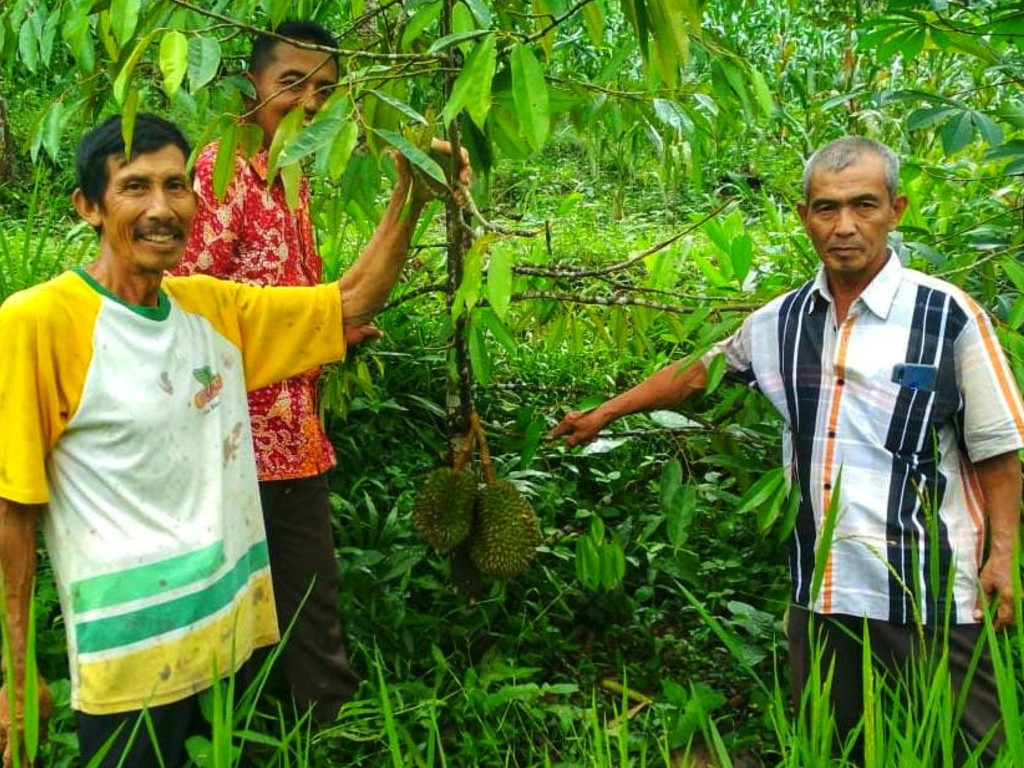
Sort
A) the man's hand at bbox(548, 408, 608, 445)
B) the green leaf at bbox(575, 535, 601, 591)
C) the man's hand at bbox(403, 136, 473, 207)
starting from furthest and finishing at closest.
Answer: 1. the green leaf at bbox(575, 535, 601, 591)
2. the man's hand at bbox(548, 408, 608, 445)
3. the man's hand at bbox(403, 136, 473, 207)

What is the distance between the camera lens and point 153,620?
143 cm

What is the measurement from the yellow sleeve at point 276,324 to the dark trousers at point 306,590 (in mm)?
434

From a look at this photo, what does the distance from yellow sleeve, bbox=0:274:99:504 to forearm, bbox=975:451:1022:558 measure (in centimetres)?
134

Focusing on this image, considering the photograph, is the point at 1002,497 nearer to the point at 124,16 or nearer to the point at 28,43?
the point at 124,16

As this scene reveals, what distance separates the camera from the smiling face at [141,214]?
1.46 metres

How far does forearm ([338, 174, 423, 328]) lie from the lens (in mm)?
1718

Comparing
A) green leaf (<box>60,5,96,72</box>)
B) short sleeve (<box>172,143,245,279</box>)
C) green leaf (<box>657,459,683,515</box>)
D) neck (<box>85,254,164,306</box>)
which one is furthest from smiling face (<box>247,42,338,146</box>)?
green leaf (<box>657,459,683,515</box>)

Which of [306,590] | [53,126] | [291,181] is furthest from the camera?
[306,590]

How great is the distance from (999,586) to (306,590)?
4.21 feet

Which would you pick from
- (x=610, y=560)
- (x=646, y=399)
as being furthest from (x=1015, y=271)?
(x=610, y=560)

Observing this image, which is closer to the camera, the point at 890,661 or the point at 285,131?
the point at 285,131

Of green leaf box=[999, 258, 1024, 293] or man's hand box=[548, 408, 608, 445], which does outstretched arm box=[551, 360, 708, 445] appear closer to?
man's hand box=[548, 408, 608, 445]

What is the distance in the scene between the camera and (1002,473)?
1.67 metres

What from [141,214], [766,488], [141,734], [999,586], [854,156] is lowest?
[141,734]
